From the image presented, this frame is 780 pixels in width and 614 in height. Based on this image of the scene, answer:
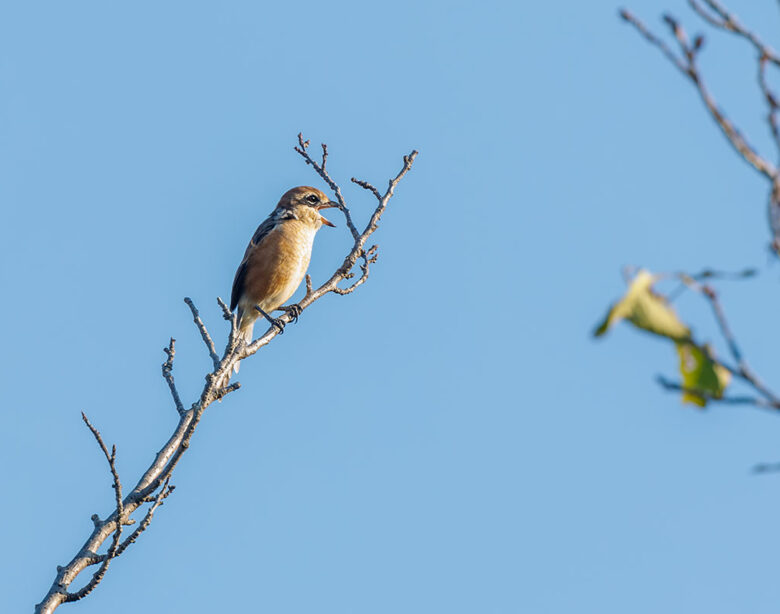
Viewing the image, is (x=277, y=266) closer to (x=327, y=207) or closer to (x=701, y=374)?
(x=327, y=207)

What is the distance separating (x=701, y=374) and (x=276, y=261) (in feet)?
25.4

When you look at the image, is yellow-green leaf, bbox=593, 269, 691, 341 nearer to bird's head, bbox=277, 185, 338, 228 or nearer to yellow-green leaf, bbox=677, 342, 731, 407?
yellow-green leaf, bbox=677, 342, 731, 407

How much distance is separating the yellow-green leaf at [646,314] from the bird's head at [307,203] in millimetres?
8273

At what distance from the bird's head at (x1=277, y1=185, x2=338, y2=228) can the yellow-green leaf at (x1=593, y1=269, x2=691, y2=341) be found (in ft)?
27.1

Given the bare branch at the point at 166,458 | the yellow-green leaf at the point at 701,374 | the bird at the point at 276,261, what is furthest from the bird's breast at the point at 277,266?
the yellow-green leaf at the point at 701,374

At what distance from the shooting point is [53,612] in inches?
185

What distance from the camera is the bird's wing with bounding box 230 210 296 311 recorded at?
9820 millimetres

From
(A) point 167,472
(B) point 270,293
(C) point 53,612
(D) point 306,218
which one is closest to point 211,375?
(A) point 167,472

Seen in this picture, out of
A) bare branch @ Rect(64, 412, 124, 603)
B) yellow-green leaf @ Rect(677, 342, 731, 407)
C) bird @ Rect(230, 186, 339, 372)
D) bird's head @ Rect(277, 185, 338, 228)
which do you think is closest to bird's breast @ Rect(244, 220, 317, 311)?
bird @ Rect(230, 186, 339, 372)

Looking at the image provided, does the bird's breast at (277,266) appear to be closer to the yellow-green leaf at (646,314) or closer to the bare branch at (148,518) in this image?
the bare branch at (148,518)

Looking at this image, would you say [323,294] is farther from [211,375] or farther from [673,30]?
[673,30]

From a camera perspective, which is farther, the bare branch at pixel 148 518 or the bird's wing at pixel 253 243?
the bird's wing at pixel 253 243

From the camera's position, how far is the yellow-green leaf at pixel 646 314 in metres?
1.98

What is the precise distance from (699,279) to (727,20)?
520 millimetres
